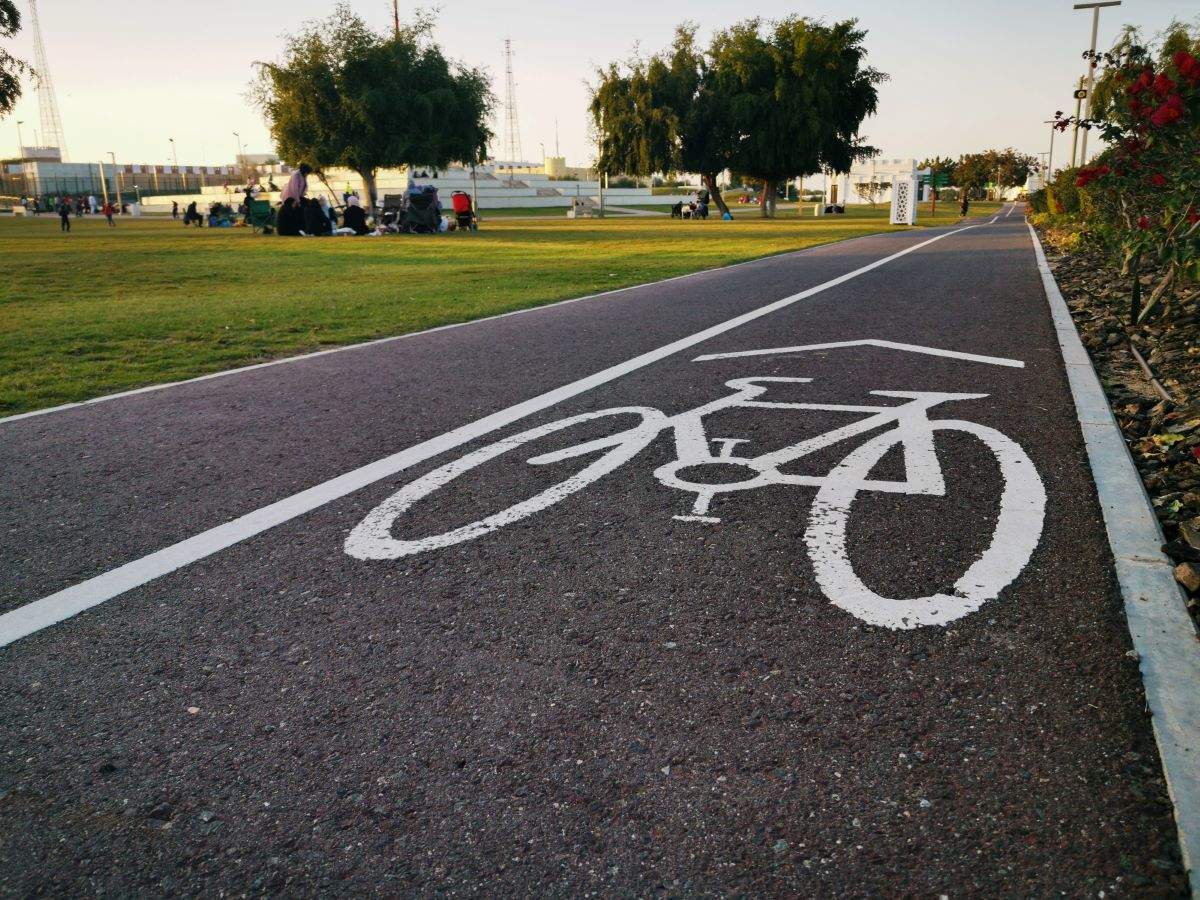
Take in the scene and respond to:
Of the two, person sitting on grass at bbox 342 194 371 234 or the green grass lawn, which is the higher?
person sitting on grass at bbox 342 194 371 234

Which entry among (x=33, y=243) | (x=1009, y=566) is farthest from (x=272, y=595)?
(x=33, y=243)

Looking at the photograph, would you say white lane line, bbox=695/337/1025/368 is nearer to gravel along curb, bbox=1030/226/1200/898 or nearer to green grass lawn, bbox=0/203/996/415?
gravel along curb, bbox=1030/226/1200/898

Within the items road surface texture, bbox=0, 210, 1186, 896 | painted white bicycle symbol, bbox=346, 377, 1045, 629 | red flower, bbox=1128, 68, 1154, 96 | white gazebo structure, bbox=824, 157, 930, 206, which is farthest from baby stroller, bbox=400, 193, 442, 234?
white gazebo structure, bbox=824, 157, 930, 206

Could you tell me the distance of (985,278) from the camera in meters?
14.7

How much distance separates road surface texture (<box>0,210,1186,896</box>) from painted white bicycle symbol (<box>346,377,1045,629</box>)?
22 millimetres

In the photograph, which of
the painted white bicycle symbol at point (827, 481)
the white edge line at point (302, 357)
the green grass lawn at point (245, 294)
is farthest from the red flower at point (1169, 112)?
the green grass lawn at point (245, 294)

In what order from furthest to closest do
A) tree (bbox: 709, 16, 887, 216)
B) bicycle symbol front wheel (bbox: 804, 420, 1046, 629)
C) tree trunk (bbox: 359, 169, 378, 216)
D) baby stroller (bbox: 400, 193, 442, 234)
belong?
tree (bbox: 709, 16, 887, 216) → tree trunk (bbox: 359, 169, 378, 216) → baby stroller (bbox: 400, 193, 442, 234) → bicycle symbol front wheel (bbox: 804, 420, 1046, 629)

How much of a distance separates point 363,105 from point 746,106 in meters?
24.4

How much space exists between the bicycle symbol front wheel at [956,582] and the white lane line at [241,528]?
203 centimetres

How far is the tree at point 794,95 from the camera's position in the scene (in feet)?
184

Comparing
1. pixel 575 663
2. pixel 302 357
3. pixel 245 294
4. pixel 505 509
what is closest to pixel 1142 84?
pixel 302 357

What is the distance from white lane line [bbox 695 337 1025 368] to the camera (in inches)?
287

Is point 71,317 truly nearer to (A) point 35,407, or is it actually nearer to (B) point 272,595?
(A) point 35,407

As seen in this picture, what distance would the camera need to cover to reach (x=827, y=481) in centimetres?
421
